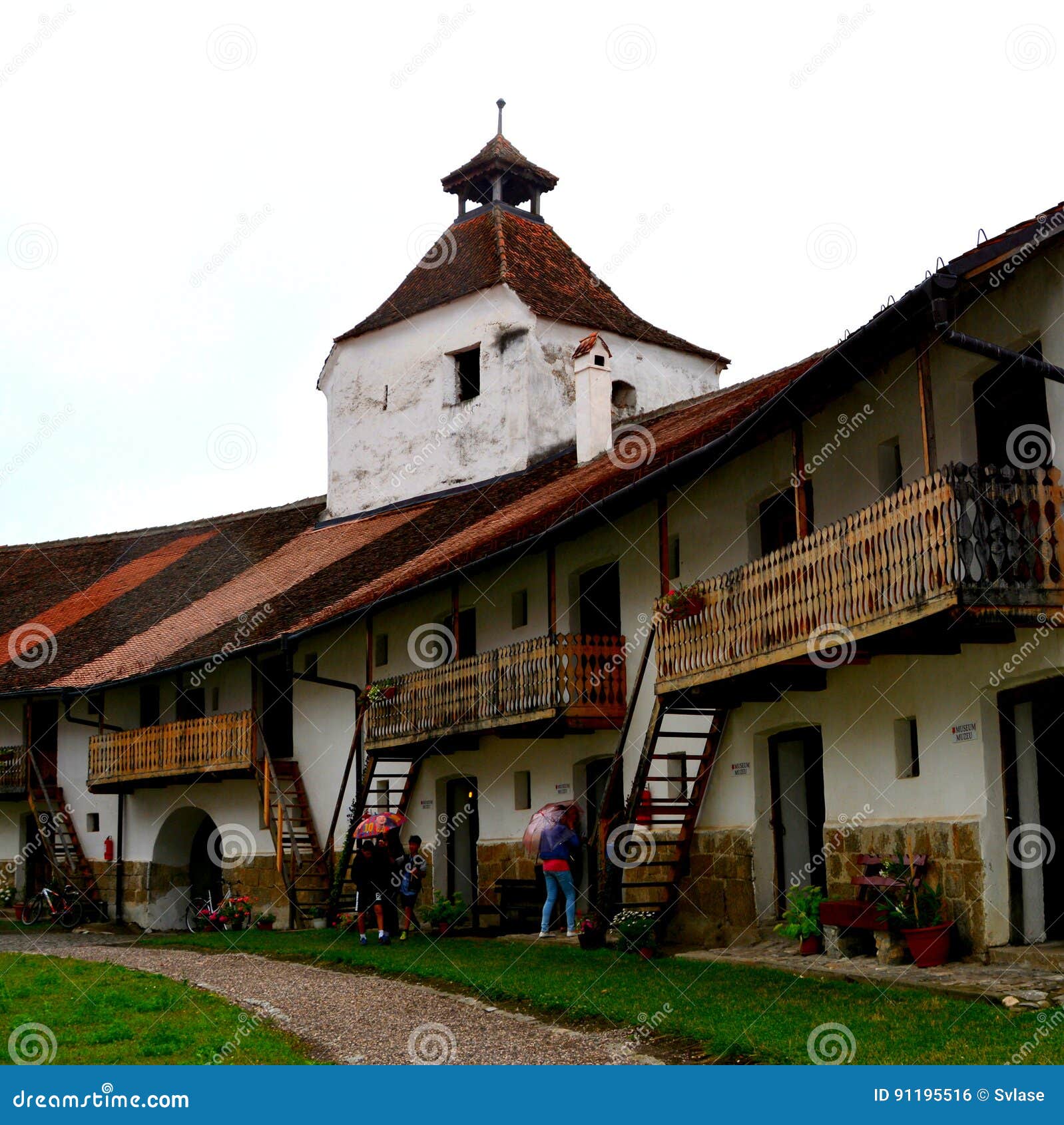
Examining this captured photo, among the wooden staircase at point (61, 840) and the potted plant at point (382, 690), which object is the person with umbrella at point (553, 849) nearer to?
the potted plant at point (382, 690)

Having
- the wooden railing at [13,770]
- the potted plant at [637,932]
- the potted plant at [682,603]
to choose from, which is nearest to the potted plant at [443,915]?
the potted plant at [637,932]

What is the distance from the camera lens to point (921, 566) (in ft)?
40.6

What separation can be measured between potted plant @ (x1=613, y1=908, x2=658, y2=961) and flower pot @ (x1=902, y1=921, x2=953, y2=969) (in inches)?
133

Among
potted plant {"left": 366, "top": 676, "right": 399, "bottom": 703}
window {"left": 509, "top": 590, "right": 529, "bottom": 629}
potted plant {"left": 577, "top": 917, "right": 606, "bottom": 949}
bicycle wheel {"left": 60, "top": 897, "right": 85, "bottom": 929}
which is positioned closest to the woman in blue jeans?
potted plant {"left": 577, "top": 917, "right": 606, "bottom": 949}

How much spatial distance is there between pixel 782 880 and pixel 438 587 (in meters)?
7.13

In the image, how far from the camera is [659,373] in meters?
30.6

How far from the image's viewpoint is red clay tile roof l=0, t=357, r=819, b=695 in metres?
22.1

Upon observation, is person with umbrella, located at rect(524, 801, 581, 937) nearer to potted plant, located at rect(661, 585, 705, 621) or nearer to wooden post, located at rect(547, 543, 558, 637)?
wooden post, located at rect(547, 543, 558, 637)

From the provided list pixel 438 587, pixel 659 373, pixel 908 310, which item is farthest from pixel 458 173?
pixel 908 310

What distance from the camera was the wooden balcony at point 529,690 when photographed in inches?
743

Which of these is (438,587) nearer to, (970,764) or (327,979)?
(327,979)

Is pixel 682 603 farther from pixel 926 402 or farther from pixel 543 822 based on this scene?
pixel 926 402

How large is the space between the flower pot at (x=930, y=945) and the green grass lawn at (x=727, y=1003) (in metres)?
1.00

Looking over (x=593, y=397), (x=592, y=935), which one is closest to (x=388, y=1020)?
(x=592, y=935)
